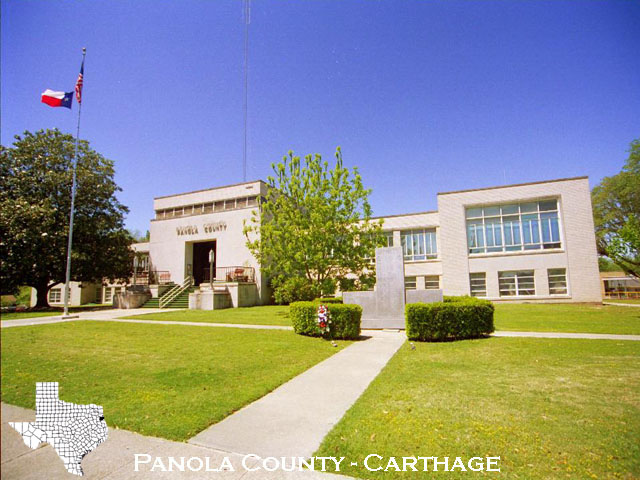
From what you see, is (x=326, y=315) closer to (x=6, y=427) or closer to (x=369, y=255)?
(x=369, y=255)

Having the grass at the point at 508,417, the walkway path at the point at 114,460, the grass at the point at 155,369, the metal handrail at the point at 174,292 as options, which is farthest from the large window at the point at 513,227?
the walkway path at the point at 114,460

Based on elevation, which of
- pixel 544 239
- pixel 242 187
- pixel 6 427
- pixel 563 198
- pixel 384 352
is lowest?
pixel 384 352

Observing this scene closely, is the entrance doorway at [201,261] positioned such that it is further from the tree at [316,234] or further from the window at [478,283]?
the window at [478,283]

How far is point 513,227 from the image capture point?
1080 inches

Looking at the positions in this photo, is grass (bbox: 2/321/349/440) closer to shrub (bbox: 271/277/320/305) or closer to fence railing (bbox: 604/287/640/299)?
shrub (bbox: 271/277/320/305)

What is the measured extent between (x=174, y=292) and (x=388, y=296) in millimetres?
18472

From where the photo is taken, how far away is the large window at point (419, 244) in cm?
3153

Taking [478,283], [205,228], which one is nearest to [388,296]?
[478,283]

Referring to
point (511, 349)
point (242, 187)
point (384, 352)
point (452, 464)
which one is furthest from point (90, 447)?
point (242, 187)

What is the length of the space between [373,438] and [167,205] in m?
30.5

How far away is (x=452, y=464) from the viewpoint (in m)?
3.16

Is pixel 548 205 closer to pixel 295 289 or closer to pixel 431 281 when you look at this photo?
pixel 431 281

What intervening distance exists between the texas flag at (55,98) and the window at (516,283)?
2992 centimetres

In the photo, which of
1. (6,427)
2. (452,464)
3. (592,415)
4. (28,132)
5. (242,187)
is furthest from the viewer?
(242,187)
